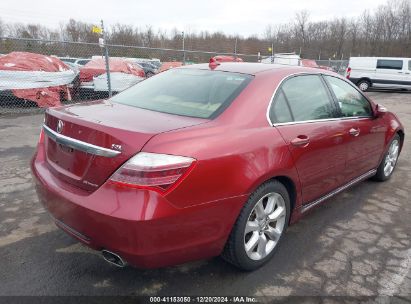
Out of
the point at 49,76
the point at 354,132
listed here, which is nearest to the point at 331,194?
the point at 354,132

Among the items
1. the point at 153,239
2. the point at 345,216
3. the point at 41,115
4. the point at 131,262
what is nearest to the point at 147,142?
the point at 153,239

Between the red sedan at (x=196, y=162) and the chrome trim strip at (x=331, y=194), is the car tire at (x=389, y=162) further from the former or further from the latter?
the red sedan at (x=196, y=162)

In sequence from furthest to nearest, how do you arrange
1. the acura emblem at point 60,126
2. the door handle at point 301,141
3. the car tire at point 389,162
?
the car tire at point 389,162
the door handle at point 301,141
the acura emblem at point 60,126

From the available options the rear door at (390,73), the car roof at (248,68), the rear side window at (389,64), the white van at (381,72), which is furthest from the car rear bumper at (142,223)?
the rear side window at (389,64)

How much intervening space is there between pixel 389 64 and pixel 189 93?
1898 cm

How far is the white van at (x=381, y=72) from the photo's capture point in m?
18.4

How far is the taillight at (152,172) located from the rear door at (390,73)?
1954 centimetres

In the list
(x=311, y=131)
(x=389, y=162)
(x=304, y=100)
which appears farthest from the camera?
(x=389, y=162)

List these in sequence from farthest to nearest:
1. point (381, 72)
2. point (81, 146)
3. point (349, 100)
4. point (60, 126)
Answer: point (381, 72), point (349, 100), point (60, 126), point (81, 146)

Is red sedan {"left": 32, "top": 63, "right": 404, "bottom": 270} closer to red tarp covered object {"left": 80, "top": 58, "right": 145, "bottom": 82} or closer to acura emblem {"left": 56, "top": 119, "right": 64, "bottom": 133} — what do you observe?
acura emblem {"left": 56, "top": 119, "right": 64, "bottom": 133}

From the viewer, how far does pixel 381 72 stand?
18.7 metres

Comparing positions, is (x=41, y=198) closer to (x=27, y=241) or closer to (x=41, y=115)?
(x=27, y=241)

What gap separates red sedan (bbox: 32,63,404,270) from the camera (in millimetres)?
2037

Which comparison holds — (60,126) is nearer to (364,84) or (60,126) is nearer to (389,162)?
(389,162)
